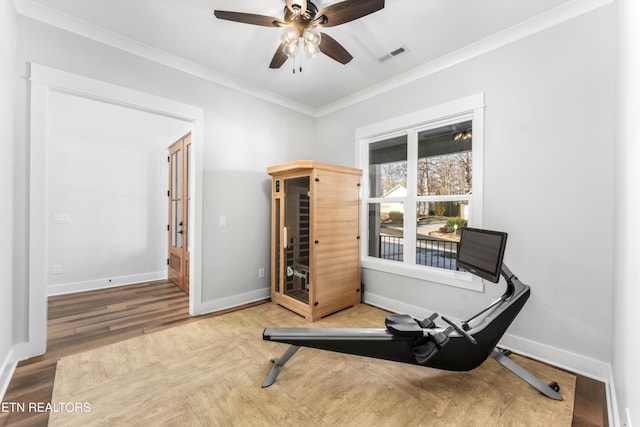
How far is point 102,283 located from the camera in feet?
13.2

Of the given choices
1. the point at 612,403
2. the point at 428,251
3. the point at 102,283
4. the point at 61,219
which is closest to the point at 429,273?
the point at 428,251

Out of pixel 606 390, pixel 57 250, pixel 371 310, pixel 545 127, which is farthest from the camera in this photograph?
pixel 57 250

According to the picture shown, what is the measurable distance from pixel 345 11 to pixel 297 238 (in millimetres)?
2267

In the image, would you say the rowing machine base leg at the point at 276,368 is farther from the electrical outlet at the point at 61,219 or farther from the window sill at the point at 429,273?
the electrical outlet at the point at 61,219

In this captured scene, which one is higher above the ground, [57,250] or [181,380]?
[57,250]

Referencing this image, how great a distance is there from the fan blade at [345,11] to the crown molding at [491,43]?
1.41 meters

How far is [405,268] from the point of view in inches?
123

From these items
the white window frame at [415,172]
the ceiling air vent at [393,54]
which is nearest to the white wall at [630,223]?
the white window frame at [415,172]

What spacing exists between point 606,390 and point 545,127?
195cm

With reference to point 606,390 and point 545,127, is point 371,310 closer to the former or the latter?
point 606,390

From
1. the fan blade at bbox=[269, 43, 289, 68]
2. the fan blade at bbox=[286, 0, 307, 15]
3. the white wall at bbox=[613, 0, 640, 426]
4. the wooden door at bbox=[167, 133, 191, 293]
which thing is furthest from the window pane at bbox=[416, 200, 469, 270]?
the wooden door at bbox=[167, 133, 191, 293]

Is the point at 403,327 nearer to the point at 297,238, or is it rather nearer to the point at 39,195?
the point at 297,238

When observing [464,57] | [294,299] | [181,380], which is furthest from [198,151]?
[464,57]

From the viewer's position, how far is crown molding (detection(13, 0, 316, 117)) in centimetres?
212
